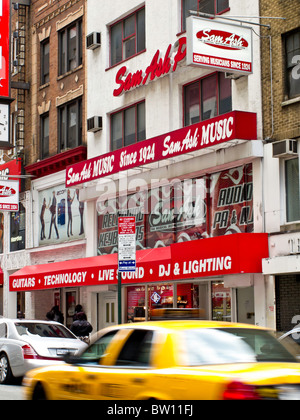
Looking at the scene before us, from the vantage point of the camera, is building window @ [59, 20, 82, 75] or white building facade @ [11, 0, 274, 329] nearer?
white building facade @ [11, 0, 274, 329]

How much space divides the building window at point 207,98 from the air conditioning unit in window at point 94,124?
4875 millimetres

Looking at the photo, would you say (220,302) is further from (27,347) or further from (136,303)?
(27,347)

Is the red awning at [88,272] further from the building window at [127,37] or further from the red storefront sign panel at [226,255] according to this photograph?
the building window at [127,37]

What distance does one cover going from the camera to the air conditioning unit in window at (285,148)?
19.2 meters

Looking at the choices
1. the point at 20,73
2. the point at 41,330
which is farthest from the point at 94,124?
the point at 41,330

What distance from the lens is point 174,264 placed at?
21.9 metres

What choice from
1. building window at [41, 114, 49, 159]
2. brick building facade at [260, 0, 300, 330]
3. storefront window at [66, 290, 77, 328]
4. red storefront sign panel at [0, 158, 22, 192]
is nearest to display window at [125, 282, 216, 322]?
brick building facade at [260, 0, 300, 330]

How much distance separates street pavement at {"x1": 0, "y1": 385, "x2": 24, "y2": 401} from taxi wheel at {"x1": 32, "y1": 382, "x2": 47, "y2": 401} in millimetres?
3046

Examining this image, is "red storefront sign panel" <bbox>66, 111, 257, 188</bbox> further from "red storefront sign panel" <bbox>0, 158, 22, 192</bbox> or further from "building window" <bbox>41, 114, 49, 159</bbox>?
"red storefront sign panel" <bbox>0, 158, 22, 192</bbox>

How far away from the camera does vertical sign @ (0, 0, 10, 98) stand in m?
31.6

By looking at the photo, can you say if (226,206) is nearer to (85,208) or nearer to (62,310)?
A: (85,208)

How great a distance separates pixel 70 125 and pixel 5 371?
16.3 m
